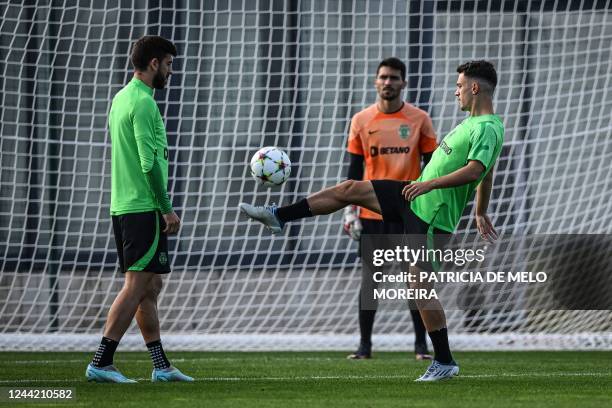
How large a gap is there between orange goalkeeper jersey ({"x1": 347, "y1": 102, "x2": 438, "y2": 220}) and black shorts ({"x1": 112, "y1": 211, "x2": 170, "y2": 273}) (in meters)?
2.36

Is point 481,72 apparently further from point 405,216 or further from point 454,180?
point 405,216

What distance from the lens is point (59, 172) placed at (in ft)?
33.1

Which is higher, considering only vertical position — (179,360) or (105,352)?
(105,352)

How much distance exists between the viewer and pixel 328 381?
21.0 feet

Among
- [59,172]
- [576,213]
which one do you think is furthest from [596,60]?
[59,172]

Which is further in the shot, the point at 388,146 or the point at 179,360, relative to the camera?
the point at 179,360

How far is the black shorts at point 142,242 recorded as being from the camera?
604 cm

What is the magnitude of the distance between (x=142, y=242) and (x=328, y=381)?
1234 millimetres

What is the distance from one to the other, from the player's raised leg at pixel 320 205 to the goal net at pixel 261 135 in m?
3.71

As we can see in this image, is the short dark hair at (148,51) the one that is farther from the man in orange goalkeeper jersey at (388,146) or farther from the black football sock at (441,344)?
the man in orange goalkeeper jersey at (388,146)

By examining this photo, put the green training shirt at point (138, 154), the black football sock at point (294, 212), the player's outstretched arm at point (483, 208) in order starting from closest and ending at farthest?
1. the green training shirt at point (138, 154)
2. the black football sock at point (294, 212)
3. the player's outstretched arm at point (483, 208)

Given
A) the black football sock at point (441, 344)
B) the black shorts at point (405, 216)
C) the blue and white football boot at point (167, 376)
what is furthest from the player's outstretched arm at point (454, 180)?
the blue and white football boot at point (167, 376)

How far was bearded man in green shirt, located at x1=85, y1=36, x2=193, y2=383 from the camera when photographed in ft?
19.7

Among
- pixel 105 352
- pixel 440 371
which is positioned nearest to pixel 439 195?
pixel 440 371
